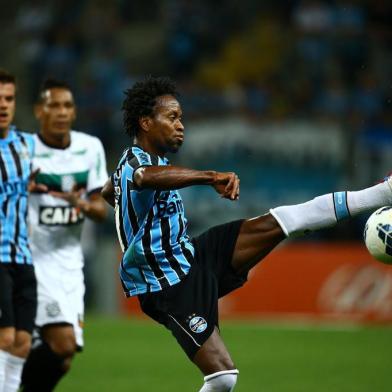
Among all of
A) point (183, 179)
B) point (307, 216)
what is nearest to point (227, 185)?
point (183, 179)

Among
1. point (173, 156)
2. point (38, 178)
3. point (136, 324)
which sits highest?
point (38, 178)

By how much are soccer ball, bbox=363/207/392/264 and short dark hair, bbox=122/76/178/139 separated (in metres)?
1.41

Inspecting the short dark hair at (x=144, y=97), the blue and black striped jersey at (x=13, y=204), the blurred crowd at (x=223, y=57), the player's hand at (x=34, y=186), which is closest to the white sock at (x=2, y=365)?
the blue and black striped jersey at (x=13, y=204)

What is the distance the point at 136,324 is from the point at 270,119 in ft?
12.6

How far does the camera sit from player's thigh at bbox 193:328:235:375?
5852 mm

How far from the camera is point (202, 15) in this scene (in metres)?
18.9

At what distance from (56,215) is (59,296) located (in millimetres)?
618

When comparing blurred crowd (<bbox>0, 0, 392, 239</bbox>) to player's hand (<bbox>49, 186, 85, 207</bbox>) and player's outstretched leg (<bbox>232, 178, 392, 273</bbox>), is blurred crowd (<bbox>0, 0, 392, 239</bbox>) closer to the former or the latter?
player's hand (<bbox>49, 186, 85, 207</bbox>)

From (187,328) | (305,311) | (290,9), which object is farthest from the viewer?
(290,9)

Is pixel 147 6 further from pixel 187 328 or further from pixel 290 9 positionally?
pixel 187 328

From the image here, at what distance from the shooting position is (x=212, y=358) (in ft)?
19.2

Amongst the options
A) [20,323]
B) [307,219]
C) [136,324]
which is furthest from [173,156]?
[307,219]

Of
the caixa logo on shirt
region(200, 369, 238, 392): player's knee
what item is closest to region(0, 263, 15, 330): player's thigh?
the caixa logo on shirt

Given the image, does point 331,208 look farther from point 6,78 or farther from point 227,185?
point 6,78
